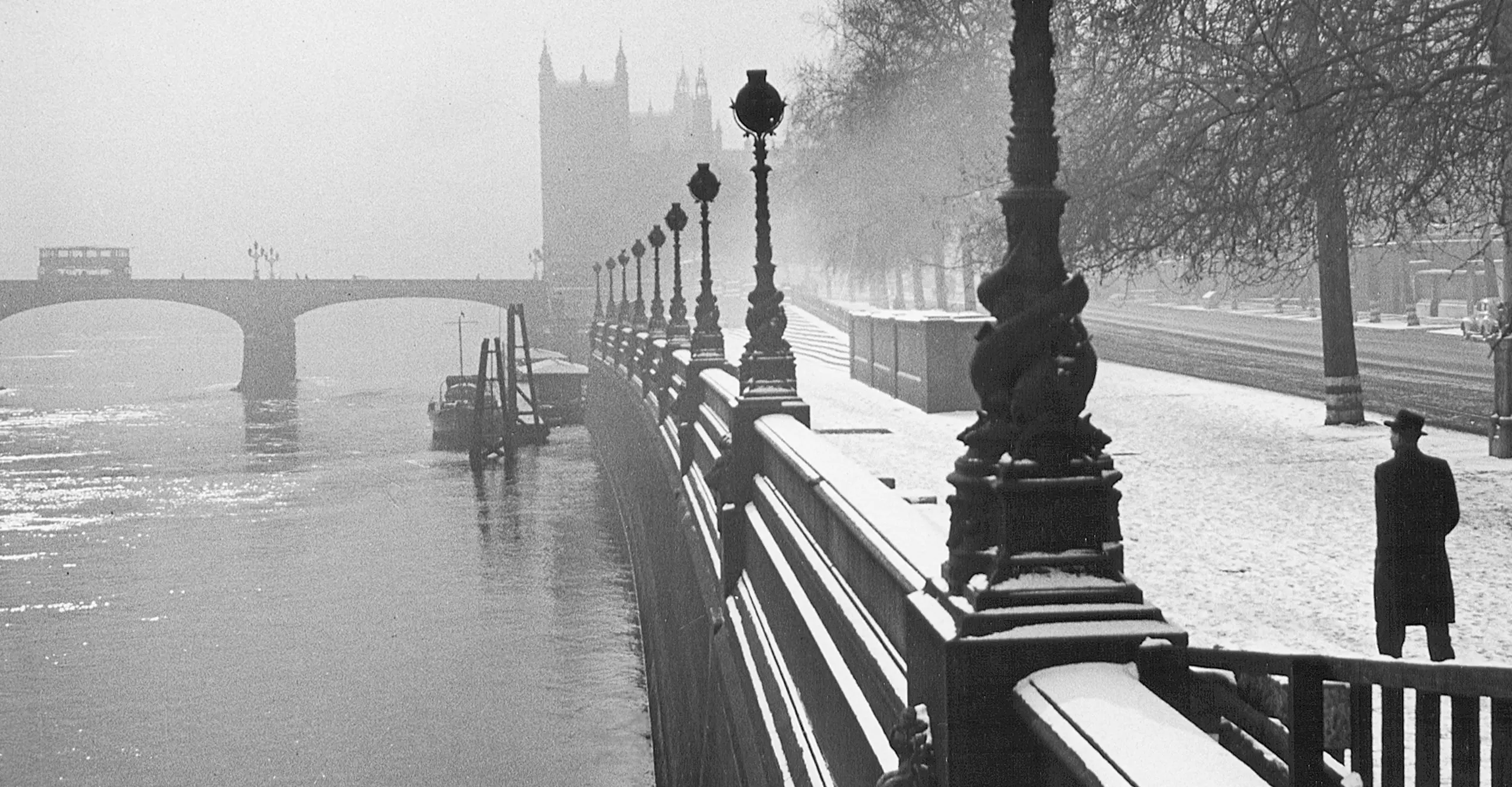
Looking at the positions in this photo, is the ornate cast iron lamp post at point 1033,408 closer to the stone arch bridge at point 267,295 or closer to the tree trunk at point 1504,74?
the tree trunk at point 1504,74

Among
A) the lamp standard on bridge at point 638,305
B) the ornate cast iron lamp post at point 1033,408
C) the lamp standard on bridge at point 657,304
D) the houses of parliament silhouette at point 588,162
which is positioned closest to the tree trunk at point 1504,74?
the ornate cast iron lamp post at point 1033,408

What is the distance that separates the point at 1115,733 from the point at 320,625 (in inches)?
1256

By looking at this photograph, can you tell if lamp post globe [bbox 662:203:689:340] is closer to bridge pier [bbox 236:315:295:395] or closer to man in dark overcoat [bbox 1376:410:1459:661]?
man in dark overcoat [bbox 1376:410:1459:661]

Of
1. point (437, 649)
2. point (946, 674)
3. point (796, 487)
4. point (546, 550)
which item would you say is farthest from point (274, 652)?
point (946, 674)

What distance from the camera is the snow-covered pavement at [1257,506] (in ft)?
30.2

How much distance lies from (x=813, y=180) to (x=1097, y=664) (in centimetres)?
4869

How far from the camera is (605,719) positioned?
25516 mm

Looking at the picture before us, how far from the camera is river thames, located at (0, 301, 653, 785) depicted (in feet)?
82.6

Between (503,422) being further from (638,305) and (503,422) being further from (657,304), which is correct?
(657,304)

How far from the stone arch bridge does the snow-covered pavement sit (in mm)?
102134

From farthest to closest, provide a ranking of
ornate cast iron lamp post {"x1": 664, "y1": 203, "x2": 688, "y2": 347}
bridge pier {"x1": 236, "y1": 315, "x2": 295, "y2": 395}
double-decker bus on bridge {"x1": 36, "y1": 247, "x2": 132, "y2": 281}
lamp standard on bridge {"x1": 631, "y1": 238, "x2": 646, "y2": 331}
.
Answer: double-decker bus on bridge {"x1": 36, "y1": 247, "x2": 132, "y2": 281} < bridge pier {"x1": 236, "y1": 315, "x2": 295, "y2": 395} < lamp standard on bridge {"x1": 631, "y1": 238, "x2": 646, "y2": 331} < ornate cast iron lamp post {"x1": 664, "y1": 203, "x2": 688, "y2": 347}

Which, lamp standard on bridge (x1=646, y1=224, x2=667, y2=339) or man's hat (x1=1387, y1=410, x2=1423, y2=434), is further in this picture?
lamp standard on bridge (x1=646, y1=224, x2=667, y2=339)

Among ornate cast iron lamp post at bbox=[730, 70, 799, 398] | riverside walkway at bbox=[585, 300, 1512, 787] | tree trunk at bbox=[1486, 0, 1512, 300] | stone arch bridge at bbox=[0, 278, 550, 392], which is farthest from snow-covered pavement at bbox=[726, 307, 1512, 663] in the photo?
stone arch bridge at bbox=[0, 278, 550, 392]

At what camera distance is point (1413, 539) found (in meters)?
7.54
